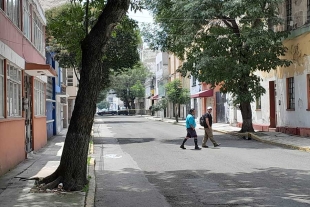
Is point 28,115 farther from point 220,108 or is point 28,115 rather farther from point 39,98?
point 220,108

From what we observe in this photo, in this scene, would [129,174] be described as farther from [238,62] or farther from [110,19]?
[238,62]

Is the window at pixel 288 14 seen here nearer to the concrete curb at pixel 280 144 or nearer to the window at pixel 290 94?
Result: the window at pixel 290 94

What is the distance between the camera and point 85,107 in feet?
27.9

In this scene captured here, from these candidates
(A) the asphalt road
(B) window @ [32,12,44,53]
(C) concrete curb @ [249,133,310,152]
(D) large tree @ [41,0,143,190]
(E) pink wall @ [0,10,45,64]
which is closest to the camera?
(A) the asphalt road

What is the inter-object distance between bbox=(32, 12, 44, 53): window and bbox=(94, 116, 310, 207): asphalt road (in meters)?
5.94

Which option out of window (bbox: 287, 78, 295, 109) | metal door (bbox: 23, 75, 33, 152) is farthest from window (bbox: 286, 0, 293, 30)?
metal door (bbox: 23, 75, 33, 152)

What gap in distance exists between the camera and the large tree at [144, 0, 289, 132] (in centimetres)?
2016

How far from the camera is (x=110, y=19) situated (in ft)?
A: 28.4

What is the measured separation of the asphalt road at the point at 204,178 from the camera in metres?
7.69

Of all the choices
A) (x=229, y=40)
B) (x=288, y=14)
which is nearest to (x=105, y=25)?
(x=229, y=40)

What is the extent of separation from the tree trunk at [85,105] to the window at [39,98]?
361 inches

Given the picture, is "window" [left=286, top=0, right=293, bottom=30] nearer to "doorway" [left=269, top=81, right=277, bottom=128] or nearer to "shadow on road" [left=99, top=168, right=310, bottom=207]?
"doorway" [left=269, top=81, right=277, bottom=128]

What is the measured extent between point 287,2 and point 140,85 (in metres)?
58.3

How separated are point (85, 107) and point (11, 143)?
13.7 ft
